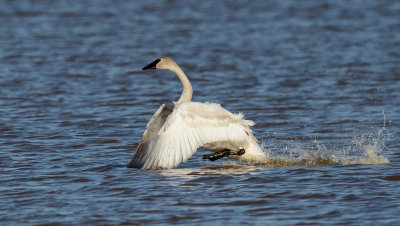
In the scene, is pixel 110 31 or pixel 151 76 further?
pixel 110 31

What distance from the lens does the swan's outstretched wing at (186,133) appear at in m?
8.57

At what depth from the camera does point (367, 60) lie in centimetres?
1716

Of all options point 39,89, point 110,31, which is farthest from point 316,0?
point 39,89

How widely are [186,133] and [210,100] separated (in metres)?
5.28

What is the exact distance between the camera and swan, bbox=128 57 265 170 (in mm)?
8594

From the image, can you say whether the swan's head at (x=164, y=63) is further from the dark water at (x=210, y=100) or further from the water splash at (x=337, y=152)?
the water splash at (x=337, y=152)

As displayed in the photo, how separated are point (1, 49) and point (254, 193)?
1283 cm

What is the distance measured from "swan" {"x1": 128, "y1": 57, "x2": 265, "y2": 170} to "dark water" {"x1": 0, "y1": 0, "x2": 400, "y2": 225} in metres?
0.20

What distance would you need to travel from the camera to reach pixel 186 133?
8664mm

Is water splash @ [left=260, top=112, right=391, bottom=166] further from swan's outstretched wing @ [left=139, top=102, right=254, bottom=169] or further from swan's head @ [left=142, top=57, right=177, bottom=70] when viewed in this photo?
swan's head @ [left=142, top=57, right=177, bottom=70]

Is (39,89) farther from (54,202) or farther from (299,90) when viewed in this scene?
(54,202)

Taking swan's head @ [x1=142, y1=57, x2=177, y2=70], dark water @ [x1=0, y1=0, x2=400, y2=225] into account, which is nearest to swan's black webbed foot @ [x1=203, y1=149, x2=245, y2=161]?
dark water @ [x1=0, y1=0, x2=400, y2=225]

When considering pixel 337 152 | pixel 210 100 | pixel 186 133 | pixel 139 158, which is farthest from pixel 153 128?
pixel 210 100

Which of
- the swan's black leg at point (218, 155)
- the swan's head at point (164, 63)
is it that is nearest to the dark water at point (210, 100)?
the swan's black leg at point (218, 155)
